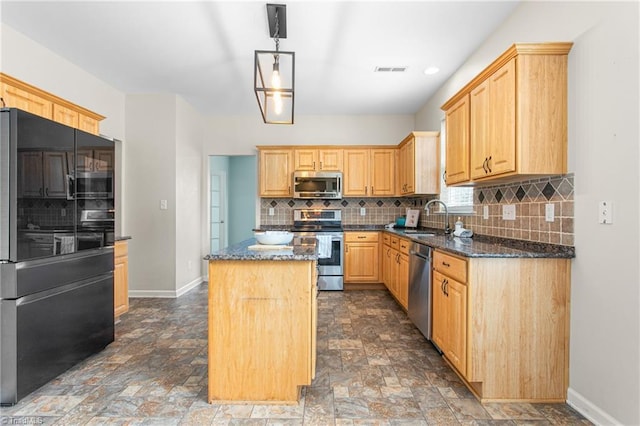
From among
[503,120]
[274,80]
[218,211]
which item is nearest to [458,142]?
[503,120]

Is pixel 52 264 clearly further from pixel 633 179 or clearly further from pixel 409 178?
pixel 409 178

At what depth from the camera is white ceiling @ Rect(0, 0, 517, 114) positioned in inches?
99.4

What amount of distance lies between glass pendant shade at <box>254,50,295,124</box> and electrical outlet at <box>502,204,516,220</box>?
1.88 meters

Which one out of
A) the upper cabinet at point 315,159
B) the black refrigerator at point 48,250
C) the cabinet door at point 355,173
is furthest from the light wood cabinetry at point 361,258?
the black refrigerator at point 48,250

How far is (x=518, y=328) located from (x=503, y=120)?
51.8 inches

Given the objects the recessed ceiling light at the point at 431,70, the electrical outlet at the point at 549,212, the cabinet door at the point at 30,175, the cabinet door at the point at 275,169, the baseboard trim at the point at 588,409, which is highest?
the recessed ceiling light at the point at 431,70

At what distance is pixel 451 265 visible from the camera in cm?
228

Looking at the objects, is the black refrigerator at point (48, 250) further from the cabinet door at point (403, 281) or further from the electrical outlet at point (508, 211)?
the electrical outlet at point (508, 211)

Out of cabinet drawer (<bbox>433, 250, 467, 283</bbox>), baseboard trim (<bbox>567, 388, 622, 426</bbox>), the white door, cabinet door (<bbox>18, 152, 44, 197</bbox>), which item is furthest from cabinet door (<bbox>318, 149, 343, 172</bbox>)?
baseboard trim (<bbox>567, 388, 622, 426</bbox>)

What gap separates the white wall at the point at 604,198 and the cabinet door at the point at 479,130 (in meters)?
0.49

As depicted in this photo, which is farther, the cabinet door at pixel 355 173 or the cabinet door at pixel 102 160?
the cabinet door at pixel 355 173

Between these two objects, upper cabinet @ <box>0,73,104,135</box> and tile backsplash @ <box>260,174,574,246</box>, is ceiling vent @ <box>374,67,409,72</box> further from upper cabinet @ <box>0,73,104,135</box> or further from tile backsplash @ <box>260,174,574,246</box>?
upper cabinet @ <box>0,73,104,135</box>

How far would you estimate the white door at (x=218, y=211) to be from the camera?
6297 millimetres

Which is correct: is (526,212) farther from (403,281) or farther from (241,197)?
(241,197)
